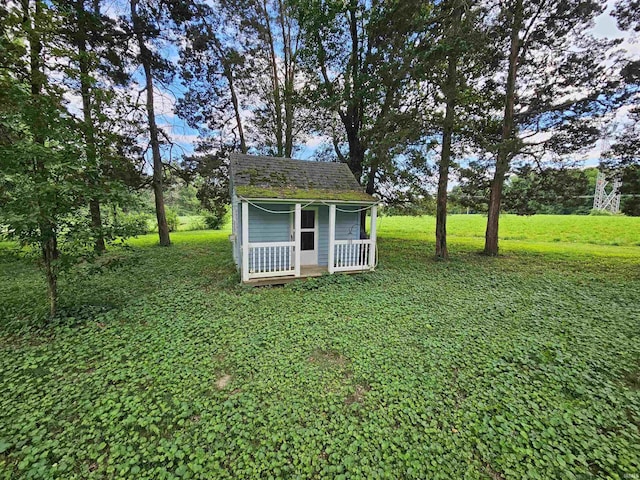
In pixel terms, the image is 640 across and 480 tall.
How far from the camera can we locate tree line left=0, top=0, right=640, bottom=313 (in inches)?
166

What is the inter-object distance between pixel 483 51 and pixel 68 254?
1297cm

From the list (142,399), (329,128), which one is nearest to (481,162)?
(329,128)

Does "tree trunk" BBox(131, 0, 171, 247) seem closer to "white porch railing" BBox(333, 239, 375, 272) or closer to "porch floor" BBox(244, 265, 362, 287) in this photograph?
"porch floor" BBox(244, 265, 362, 287)

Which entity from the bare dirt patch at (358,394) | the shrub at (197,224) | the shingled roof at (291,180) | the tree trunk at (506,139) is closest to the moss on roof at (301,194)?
the shingled roof at (291,180)

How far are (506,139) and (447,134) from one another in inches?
72.2

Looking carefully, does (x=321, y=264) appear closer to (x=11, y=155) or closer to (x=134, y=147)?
(x=11, y=155)

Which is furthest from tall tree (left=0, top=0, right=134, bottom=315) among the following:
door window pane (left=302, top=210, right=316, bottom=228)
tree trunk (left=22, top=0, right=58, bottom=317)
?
door window pane (left=302, top=210, right=316, bottom=228)

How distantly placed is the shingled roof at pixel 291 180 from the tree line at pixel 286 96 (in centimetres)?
182

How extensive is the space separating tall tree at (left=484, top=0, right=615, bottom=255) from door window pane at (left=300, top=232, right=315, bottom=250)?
6490 mm

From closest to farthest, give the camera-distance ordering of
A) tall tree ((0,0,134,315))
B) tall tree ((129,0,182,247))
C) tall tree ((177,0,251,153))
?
tall tree ((0,0,134,315)), tall tree ((129,0,182,247)), tall tree ((177,0,251,153))

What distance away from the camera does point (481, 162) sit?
984 centimetres

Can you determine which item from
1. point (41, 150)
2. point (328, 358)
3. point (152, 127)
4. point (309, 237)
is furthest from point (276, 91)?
point (328, 358)

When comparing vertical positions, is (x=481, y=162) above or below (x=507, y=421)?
above

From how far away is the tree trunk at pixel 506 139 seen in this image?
8.06 metres
